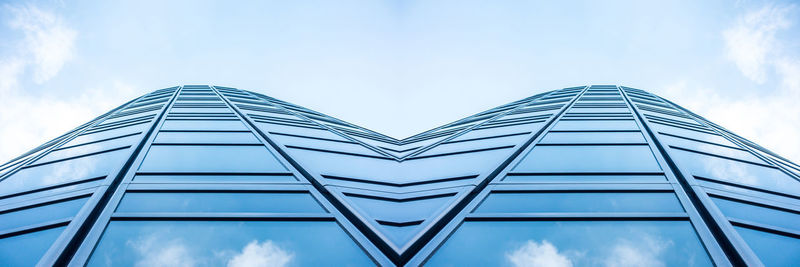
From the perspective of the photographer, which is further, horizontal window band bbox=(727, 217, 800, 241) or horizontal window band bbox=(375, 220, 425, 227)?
A: horizontal window band bbox=(375, 220, 425, 227)

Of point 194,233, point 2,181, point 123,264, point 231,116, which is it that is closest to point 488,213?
point 194,233

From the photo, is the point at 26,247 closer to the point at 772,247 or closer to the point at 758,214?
the point at 772,247

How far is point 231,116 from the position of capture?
14000mm

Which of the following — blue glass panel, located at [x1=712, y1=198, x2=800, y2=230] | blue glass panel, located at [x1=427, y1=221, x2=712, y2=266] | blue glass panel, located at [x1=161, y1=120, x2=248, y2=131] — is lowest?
blue glass panel, located at [x1=161, y1=120, x2=248, y2=131]

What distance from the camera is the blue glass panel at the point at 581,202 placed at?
6.09 m

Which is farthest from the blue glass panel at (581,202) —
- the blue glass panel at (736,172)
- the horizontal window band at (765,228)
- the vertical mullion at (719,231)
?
the blue glass panel at (736,172)

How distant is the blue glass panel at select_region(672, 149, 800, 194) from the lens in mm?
7935

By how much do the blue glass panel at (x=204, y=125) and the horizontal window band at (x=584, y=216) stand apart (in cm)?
823

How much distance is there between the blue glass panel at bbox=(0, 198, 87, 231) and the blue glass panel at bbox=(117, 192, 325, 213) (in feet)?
2.13

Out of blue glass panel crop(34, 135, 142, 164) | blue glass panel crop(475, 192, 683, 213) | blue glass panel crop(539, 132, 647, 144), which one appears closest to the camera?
blue glass panel crop(475, 192, 683, 213)

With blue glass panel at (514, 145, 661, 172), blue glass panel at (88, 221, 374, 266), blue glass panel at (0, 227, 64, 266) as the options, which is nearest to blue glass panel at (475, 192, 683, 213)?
blue glass panel at (514, 145, 661, 172)

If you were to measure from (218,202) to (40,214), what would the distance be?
257 centimetres

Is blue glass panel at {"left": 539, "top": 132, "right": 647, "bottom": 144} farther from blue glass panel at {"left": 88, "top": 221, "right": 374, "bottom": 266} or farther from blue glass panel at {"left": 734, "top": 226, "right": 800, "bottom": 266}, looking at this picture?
blue glass panel at {"left": 88, "top": 221, "right": 374, "bottom": 266}

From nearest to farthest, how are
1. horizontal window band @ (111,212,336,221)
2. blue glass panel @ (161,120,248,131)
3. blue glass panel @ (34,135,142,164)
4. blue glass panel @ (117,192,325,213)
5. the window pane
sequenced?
horizontal window band @ (111,212,336,221), blue glass panel @ (117,192,325,213), the window pane, blue glass panel @ (34,135,142,164), blue glass panel @ (161,120,248,131)
